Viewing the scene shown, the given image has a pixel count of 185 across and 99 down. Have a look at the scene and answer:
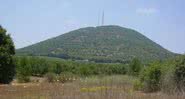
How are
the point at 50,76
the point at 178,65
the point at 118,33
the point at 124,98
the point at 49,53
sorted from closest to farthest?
the point at 124,98, the point at 178,65, the point at 50,76, the point at 49,53, the point at 118,33

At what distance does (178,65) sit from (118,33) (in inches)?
5531

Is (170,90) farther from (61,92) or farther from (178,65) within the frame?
(178,65)

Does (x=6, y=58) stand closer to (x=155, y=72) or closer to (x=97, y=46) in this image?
(x=155, y=72)

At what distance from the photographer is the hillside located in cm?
13575

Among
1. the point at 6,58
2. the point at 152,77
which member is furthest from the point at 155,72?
the point at 6,58

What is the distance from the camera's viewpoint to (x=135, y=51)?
133 metres

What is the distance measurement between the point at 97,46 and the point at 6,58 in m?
114

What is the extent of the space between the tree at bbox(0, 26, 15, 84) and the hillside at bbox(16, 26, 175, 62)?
85172 mm

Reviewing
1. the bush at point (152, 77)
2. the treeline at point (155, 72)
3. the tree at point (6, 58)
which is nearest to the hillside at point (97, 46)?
the tree at point (6, 58)

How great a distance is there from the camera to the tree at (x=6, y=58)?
132 ft

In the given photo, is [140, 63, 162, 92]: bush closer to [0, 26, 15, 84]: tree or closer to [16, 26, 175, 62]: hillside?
[0, 26, 15, 84]: tree

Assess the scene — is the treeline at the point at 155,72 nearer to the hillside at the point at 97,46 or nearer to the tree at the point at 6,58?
the tree at the point at 6,58

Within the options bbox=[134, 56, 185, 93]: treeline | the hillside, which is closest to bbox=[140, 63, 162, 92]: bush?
bbox=[134, 56, 185, 93]: treeline

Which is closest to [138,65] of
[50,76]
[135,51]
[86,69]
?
[50,76]
